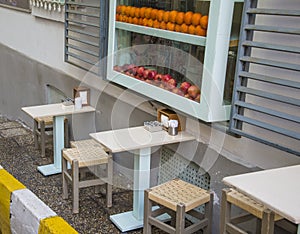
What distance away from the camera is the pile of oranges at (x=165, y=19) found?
3432mm

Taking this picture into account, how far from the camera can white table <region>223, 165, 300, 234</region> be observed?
2016 millimetres

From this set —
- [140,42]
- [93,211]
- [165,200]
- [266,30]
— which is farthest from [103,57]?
[266,30]

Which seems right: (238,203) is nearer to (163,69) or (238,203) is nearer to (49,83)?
(163,69)

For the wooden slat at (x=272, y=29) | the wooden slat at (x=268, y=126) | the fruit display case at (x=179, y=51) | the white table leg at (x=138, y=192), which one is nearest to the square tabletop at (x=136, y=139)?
the white table leg at (x=138, y=192)

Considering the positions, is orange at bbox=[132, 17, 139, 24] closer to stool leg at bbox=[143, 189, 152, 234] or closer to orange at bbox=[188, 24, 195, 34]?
orange at bbox=[188, 24, 195, 34]

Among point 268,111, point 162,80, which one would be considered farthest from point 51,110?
point 268,111

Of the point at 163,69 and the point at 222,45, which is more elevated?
the point at 222,45

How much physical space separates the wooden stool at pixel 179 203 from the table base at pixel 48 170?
191cm

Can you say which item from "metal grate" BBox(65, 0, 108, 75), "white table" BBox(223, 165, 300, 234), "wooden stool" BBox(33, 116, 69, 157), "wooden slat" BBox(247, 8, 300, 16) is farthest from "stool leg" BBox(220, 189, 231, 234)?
"wooden stool" BBox(33, 116, 69, 157)

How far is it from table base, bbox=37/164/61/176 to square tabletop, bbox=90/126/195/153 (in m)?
1.48

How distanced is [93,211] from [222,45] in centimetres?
211

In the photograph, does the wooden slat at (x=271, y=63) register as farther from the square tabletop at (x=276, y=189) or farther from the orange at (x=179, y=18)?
the orange at (x=179, y=18)

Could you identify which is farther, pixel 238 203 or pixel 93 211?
pixel 93 211

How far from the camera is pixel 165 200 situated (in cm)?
331
